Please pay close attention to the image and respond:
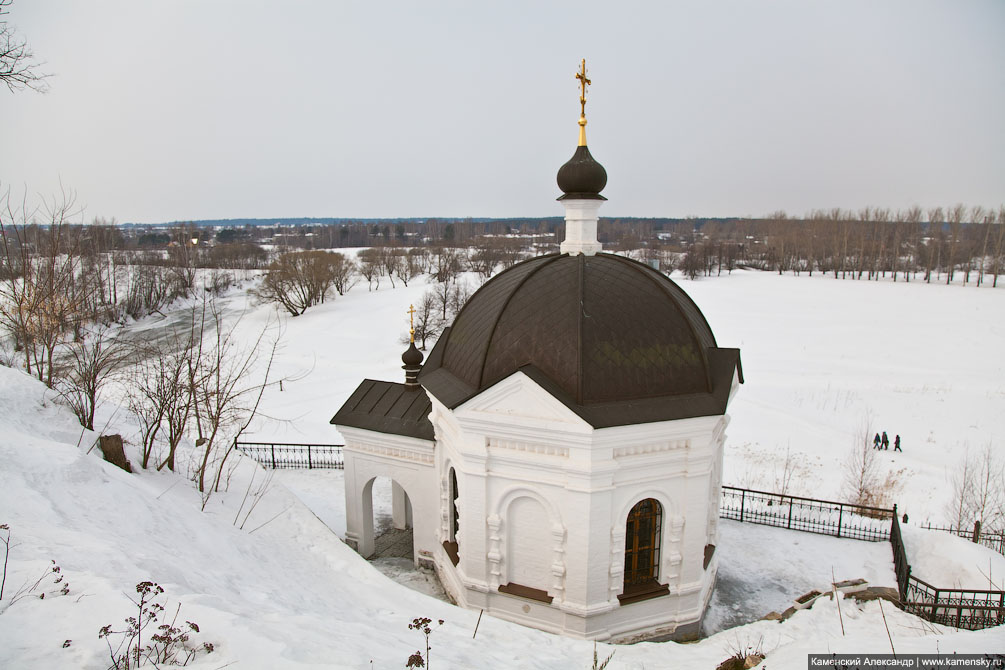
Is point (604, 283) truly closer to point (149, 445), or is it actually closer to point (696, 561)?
point (696, 561)

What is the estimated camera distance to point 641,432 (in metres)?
8.40

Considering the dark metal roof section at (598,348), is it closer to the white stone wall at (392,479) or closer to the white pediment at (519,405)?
the white pediment at (519,405)

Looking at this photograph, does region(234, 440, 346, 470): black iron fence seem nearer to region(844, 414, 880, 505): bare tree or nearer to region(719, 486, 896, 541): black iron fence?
region(719, 486, 896, 541): black iron fence

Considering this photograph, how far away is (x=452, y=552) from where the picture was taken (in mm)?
10281

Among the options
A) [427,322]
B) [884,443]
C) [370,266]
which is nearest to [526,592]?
[884,443]

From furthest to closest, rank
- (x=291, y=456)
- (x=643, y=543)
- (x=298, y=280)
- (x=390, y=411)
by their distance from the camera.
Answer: (x=298, y=280) → (x=291, y=456) → (x=390, y=411) → (x=643, y=543)

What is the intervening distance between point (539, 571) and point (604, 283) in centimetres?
463

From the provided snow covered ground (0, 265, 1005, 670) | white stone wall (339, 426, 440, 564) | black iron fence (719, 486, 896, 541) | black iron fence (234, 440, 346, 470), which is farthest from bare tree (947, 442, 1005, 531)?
black iron fence (234, 440, 346, 470)

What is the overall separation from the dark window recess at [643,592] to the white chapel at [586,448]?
22 mm

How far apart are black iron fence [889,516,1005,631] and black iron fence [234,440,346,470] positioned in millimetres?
13240

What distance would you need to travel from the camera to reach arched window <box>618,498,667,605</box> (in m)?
8.96

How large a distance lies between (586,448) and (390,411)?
15.7 feet

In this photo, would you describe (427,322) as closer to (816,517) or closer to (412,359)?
(412,359)

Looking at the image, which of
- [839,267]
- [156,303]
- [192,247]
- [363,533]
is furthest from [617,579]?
[839,267]
